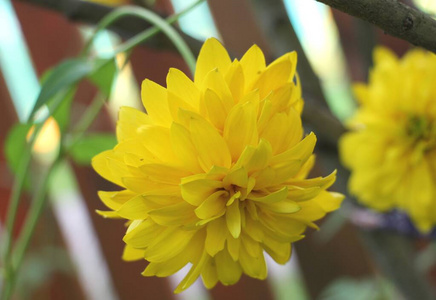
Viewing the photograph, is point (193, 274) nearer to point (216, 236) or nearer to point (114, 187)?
point (216, 236)

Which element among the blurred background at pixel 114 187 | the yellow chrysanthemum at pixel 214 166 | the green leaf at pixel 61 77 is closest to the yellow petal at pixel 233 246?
Answer: the yellow chrysanthemum at pixel 214 166

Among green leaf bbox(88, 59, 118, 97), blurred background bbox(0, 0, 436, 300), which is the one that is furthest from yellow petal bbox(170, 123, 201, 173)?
blurred background bbox(0, 0, 436, 300)

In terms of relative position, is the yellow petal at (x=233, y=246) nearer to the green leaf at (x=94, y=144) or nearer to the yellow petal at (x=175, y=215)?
the yellow petal at (x=175, y=215)

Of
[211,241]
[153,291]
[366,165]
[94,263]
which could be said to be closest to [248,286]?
[153,291]

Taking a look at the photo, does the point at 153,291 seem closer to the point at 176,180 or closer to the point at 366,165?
the point at 366,165

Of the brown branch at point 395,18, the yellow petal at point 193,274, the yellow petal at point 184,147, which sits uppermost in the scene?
the brown branch at point 395,18

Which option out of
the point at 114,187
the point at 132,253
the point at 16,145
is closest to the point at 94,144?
the point at 16,145
